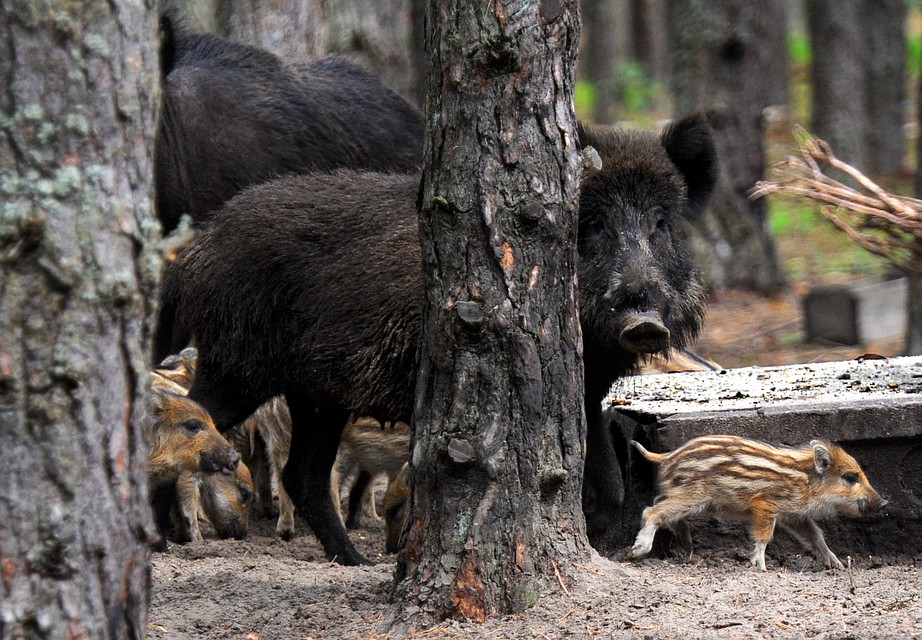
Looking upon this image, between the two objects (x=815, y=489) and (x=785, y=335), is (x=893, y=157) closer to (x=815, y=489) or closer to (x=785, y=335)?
(x=785, y=335)

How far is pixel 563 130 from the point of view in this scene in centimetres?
443

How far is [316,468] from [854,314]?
665 cm

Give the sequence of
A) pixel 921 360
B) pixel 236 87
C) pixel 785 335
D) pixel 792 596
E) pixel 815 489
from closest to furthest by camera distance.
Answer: pixel 792 596, pixel 815 489, pixel 921 360, pixel 236 87, pixel 785 335

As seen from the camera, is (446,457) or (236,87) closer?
(446,457)

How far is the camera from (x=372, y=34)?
37.2 feet

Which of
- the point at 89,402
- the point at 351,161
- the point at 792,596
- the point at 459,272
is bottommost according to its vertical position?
the point at 792,596

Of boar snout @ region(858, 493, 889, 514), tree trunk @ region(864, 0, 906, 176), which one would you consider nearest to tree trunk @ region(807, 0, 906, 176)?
tree trunk @ region(864, 0, 906, 176)

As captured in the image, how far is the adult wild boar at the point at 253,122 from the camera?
7875 millimetres

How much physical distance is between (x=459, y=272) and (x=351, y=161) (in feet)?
13.9

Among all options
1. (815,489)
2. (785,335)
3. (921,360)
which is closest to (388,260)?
(815,489)

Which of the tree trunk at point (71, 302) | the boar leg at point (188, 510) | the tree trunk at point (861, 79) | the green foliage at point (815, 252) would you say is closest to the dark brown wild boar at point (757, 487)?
the boar leg at point (188, 510)

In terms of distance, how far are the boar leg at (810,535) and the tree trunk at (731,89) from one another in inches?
282

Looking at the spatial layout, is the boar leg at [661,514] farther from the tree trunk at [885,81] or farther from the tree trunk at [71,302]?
the tree trunk at [885,81]

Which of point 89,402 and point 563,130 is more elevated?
point 563,130
